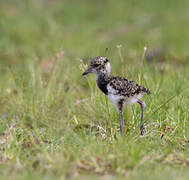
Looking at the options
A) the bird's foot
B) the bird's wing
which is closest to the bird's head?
the bird's wing

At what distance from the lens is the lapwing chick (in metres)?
4.79

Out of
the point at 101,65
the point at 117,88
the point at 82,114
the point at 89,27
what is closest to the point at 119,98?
the point at 117,88

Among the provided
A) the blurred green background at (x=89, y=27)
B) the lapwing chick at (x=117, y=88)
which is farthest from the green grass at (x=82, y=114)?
the lapwing chick at (x=117, y=88)

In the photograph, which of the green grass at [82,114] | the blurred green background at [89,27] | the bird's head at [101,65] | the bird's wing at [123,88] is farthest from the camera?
the blurred green background at [89,27]

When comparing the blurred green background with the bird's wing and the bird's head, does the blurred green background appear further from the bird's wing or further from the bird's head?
the bird's wing

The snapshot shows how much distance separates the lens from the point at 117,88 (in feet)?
15.6

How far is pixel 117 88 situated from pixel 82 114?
1485 mm

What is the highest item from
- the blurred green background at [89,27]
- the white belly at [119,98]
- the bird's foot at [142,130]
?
the white belly at [119,98]

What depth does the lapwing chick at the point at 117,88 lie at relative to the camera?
4.79 m

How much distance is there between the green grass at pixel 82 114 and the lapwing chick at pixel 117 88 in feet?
0.86

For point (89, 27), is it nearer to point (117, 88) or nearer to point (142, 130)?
point (142, 130)

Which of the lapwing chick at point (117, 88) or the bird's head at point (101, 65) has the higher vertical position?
the bird's head at point (101, 65)

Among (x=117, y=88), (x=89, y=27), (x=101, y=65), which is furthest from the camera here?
(x=89, y=27)

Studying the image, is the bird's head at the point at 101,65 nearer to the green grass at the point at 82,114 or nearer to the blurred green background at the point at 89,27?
the green grass at the point at 82,114
